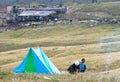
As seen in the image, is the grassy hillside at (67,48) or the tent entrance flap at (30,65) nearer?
the grassy hillside at (67,48)

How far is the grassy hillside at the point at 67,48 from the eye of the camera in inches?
634

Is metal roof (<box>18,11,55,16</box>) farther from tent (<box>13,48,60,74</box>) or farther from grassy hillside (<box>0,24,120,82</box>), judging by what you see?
tent (<box>13,48,60,74</box>)

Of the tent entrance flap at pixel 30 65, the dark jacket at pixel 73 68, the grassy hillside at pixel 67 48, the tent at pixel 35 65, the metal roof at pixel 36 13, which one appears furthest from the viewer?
the metal roof at pixel 36 13

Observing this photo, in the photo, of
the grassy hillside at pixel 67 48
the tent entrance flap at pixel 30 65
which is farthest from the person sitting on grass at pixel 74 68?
the tent entrance flap at pixel 30 65

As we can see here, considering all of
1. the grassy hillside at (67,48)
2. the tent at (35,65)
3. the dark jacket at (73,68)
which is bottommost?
the grassy hillside at (67,48)

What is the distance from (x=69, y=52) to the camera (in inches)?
2504

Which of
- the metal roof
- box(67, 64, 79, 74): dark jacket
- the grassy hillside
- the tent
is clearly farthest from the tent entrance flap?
the metal roof

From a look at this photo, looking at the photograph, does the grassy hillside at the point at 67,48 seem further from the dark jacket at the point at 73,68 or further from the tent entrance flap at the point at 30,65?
the tent entrance flap at the point at 30,65

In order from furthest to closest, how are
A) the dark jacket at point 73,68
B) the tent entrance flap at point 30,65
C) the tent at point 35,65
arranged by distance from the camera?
the tent entrance flap at point 30,65
the tent at point 35,65
the dark jacket at point 73,68

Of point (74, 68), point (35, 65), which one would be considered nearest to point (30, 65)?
point (35, 65)

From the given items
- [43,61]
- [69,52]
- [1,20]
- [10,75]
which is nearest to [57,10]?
[1,20]

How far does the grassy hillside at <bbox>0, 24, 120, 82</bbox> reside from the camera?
16109 millimetres

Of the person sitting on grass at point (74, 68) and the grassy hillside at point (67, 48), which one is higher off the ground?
the person sitting on grass at point (74, 68)

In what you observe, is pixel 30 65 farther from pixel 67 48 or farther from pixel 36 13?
pixel 36 13
